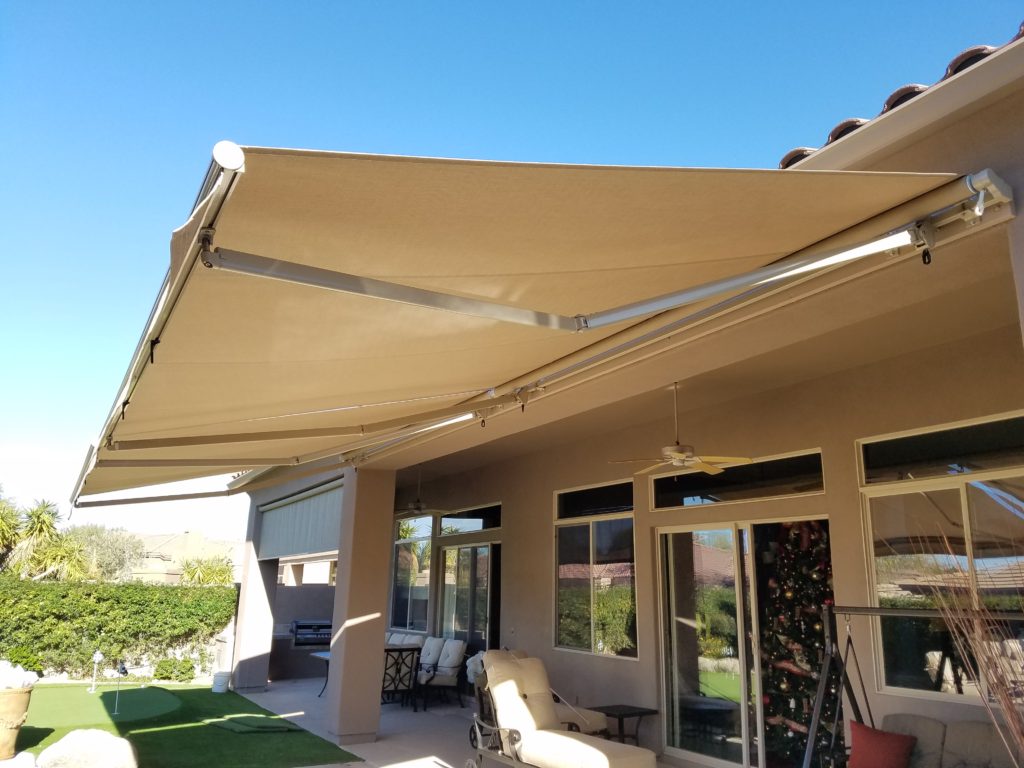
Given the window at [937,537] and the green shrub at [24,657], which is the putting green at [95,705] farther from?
the window at [937,537]

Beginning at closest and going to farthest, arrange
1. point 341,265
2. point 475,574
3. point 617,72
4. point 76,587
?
point 341,265
point 617,72
point 475,574
point 76,587

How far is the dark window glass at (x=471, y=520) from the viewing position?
38.8 ft

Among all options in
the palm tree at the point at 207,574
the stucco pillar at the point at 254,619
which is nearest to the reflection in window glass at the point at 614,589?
the stucco pillar at the point at 254,619

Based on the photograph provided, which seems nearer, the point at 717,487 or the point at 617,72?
the point at 717,487

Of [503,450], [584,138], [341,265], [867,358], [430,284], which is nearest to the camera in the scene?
[341,265]

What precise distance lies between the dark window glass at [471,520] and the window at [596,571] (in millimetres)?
1806

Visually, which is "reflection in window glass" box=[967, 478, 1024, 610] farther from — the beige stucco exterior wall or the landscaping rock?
the landscaping rock

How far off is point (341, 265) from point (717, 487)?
6355 millimetres

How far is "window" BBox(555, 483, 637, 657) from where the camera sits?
8875 mm

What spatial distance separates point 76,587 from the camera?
14250 mm

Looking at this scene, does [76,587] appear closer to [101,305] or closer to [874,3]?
[101,305]

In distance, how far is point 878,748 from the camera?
5266 millimetres

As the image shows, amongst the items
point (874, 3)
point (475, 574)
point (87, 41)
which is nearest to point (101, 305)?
point (87, 41)

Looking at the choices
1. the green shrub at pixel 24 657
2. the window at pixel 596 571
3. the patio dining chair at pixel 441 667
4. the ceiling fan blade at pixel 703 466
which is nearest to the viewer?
the ceiling fan blade at pixel 703 466
